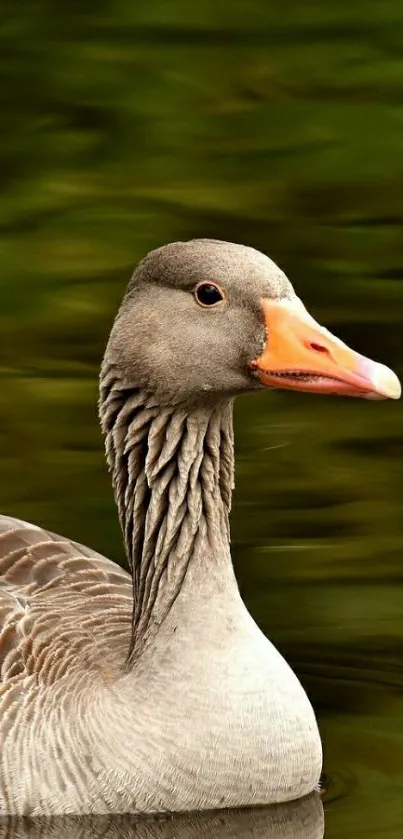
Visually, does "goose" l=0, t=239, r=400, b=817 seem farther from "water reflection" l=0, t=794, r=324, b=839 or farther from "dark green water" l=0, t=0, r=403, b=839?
"dark green water" l=0, t=0, r=403, b=839

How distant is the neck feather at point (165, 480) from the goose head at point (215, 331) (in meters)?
0.12

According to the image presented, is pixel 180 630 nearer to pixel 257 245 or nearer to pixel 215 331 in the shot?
pixel 215 331

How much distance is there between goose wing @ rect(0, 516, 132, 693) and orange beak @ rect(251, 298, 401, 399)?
1.62m

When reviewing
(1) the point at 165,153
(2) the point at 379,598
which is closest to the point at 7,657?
(2) the point at 379,598

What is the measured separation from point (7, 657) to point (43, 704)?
357 mm

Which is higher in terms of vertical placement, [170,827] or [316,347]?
[316,347]

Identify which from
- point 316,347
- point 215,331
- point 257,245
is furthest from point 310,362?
point 257,245

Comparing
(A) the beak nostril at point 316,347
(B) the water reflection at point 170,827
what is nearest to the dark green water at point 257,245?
(B) the water reflection at point 170,827

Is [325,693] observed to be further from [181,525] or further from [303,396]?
[303,396]

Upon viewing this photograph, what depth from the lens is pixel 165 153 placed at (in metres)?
19.2

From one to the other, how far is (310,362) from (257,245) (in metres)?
7.32

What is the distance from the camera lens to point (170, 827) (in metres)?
9.68

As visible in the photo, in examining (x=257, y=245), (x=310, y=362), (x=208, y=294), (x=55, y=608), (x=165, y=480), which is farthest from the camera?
(x=257, y=245)

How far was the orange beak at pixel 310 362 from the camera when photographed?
9086 millimetres
